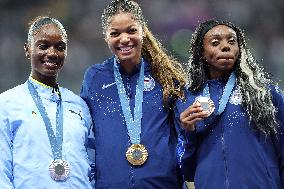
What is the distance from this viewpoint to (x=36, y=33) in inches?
135

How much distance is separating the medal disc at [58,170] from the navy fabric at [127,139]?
33 centimetres

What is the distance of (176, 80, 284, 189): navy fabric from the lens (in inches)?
124

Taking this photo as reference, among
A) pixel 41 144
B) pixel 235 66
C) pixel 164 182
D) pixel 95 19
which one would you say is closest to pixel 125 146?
pixel 164 182

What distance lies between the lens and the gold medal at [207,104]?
315 cm

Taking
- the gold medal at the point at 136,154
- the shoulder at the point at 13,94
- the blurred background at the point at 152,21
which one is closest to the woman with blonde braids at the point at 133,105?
the gold medal at the point at 136,154

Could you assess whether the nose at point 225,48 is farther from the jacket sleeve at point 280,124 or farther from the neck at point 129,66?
the neck at point 129,66

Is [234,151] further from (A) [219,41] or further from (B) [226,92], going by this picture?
(A) [219,41]

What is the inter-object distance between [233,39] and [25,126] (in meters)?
1.34

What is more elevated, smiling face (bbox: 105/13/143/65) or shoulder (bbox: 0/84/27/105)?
smiling face (bbox: 105/13/143/65)

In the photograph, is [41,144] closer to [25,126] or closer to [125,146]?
[25,126]

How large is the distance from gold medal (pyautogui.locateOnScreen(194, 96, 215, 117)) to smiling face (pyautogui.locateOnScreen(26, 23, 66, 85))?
92 cm

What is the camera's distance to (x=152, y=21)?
8492 mm

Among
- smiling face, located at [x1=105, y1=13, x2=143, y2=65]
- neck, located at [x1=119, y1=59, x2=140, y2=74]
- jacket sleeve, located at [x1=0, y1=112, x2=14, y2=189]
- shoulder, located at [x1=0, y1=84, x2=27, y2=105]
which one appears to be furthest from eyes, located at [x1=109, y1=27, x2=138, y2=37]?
jacket sleeve, located at [x1=0, y1=112, x2=14, y2=189]

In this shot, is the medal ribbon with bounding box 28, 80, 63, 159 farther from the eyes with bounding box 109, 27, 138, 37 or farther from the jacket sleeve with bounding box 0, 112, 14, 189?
the eyes with bounding box 109, 27, 138, 37
